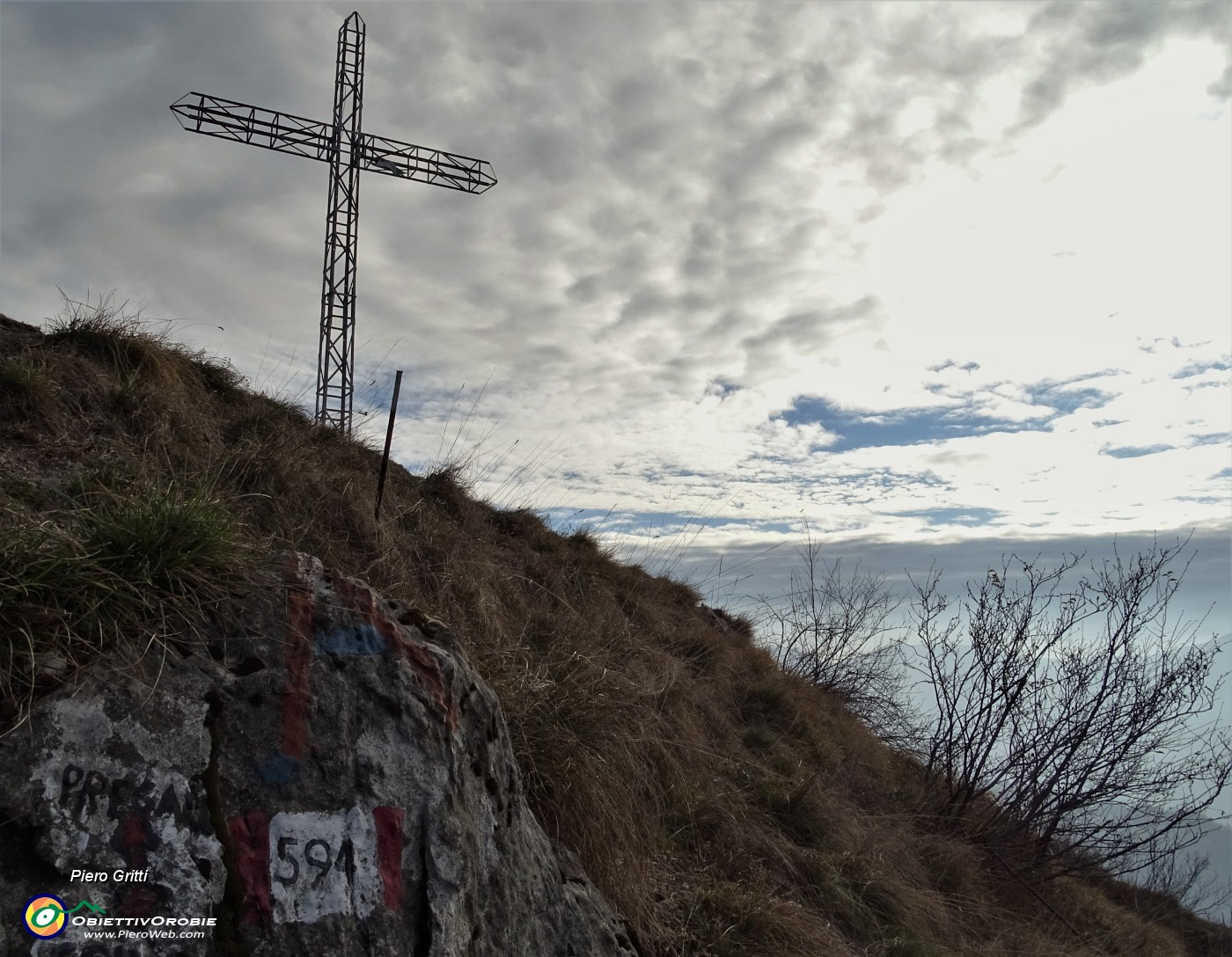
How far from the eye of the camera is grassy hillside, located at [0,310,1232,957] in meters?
2.19

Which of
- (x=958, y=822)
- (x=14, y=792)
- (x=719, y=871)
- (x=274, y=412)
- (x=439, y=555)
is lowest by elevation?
(x=958, y=822)

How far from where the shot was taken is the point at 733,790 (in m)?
5.04

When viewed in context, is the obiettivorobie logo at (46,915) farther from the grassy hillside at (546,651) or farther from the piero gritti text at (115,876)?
the grassy hillside at (546,651)

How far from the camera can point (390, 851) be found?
214 centimetres

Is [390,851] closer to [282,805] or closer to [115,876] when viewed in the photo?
[282,805]

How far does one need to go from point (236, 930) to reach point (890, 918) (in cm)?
397

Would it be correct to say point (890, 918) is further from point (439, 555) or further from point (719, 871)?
point (439, 555)

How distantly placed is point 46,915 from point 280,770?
0.54m

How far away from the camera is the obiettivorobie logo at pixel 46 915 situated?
1.68 meters

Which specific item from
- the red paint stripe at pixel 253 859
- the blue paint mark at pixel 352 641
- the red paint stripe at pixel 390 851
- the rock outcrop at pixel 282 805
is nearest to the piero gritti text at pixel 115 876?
the rock outcrop at pixel 282 805

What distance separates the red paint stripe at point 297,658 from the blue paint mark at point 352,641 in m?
0.04

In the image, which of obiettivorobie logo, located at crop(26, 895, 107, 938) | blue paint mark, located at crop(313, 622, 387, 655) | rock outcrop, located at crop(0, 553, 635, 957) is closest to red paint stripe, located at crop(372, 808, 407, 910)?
rock outcrop, located at crop(0, 553, 635, 957)

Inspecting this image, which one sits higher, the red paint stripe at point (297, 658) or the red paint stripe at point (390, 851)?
the red paint stripe at point (297, 658)

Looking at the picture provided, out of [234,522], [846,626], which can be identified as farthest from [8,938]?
[846,626]
